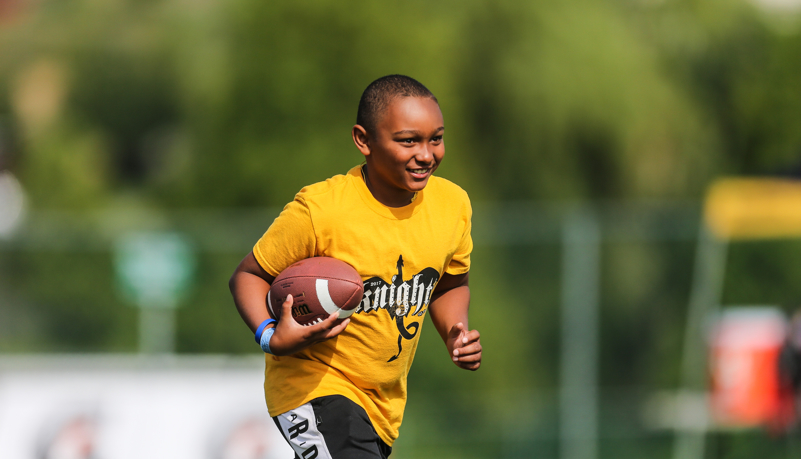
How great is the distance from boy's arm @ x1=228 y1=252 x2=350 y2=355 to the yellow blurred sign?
7.42 metres

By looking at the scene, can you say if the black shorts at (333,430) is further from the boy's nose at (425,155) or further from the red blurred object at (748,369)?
the red blurred object at (748,369)

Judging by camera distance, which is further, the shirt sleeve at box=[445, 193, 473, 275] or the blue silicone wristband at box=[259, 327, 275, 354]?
the shirt sleeve at box=[445, 193, 473, 275]

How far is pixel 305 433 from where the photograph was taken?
3.15 meters

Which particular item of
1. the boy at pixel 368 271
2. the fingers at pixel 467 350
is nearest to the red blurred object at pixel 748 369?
the boy at pixel 368 271

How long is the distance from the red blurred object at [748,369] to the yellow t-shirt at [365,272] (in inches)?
249

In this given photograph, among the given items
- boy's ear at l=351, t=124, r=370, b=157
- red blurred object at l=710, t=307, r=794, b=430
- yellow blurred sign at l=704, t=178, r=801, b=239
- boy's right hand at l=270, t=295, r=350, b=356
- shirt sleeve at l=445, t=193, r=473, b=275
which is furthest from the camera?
yellow blurred sign at l=704, t=178, r=801, b=239

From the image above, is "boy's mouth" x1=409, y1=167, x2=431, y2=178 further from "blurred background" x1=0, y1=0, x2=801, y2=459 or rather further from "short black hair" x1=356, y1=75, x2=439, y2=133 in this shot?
"blurred background" x1=0, y1=0, x2=801, y2=459

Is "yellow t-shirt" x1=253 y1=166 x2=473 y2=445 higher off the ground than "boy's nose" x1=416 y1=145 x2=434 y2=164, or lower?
lower

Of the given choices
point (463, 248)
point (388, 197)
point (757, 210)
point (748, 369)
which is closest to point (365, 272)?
point (388, 197)

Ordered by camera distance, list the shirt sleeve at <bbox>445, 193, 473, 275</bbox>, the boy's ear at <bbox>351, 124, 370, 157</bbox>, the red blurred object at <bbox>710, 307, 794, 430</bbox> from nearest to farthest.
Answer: the boy's ear at <bbox>351, 124, 370, 157</bbox>
the shirt sleeve at <bbox>445, 193, 473, 275</bbox>
the red blurred object at <bbox>710, 307, 794, 430</bbox>

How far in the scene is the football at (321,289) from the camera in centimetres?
297

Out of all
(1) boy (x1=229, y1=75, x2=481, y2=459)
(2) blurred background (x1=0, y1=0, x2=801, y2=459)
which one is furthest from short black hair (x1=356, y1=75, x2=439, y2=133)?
(2) blurred background (x1=0, y1=0, x2=801, y2=459)

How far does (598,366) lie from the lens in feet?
32.6

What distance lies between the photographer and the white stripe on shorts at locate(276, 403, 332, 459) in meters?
3.12
